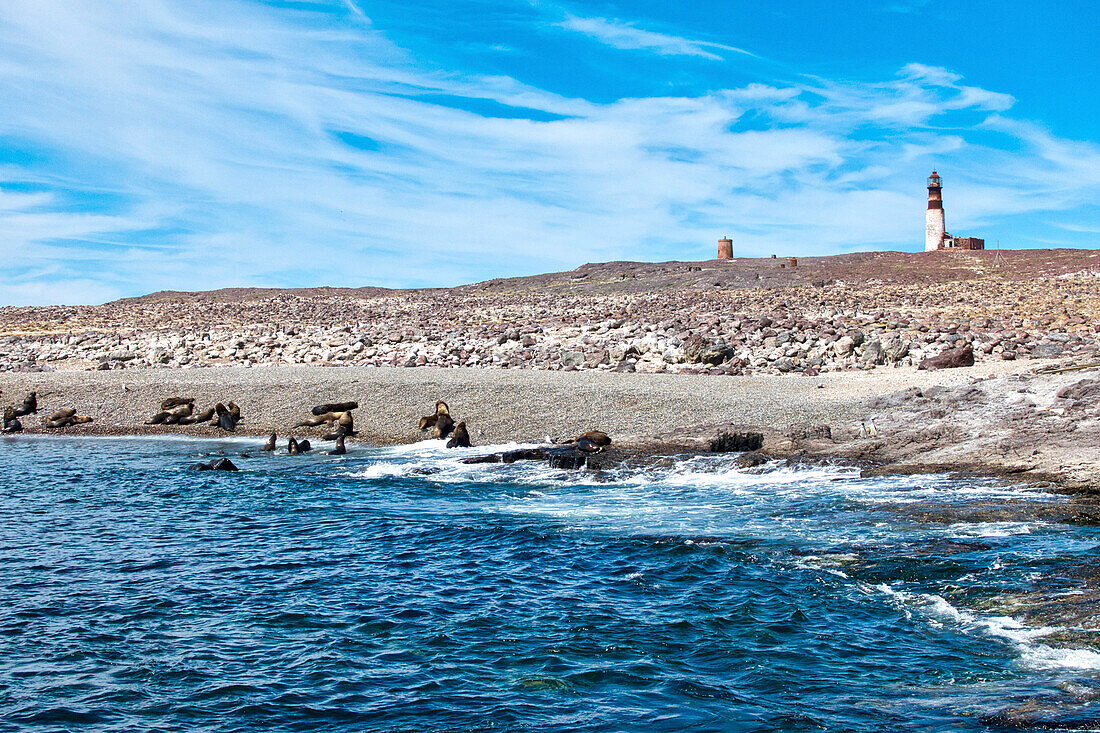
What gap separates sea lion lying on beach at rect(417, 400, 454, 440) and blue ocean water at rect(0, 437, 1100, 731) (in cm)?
548

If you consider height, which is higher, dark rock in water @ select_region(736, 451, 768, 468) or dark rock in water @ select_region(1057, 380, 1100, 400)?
dark rock in water @ select_region(1057, 380, 1100, 400)

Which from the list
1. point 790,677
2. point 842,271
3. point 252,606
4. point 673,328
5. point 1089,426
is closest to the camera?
point 790,677

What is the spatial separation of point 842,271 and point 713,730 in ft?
155

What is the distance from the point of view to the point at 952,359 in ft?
79.3

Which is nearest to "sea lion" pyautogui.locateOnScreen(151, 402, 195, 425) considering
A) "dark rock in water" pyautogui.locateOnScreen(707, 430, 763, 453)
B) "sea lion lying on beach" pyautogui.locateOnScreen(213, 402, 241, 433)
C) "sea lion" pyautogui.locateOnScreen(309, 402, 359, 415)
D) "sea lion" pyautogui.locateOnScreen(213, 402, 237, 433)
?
"sea lion lying on beach" pyautogui.locateOnScreen(213, 402, 241, 433)

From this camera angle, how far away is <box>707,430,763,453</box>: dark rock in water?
16906 mm

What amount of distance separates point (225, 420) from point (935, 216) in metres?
53.9

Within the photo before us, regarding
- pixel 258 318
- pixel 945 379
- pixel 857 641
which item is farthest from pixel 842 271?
pixel 857 641

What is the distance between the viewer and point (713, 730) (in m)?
5.86

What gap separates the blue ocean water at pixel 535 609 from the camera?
6391 mm

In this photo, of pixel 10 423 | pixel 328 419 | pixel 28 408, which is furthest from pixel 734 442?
pixel 28 408

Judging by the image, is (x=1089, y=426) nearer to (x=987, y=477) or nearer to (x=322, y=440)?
(x=987, y=477)

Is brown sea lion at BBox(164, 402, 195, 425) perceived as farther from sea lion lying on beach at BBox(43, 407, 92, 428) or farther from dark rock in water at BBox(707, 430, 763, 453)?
dark rock in water at BBox(707, 430, 763, 453)

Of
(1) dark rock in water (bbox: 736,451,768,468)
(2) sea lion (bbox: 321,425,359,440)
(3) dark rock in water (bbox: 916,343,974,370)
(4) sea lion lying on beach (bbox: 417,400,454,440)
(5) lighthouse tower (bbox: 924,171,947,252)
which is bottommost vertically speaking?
(1) dark rock in water (bbox: 736,451,768,468)
